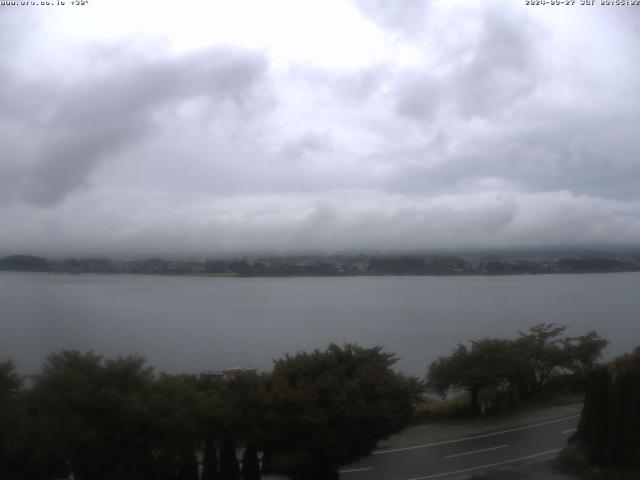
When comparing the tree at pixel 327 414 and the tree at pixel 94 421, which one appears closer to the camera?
the tree at pixel 94 421

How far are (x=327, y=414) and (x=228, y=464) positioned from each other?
2221mm

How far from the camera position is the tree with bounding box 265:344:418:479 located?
1369 centimetres

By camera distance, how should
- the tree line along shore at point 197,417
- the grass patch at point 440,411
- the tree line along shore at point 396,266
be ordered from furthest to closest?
the tree line along shore at point 396,266 < the grass patch at point 440,411 < the tree line along shore at point 197,417

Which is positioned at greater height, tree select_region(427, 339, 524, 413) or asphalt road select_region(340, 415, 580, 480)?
tree select_region(427, 339, 524, 413)

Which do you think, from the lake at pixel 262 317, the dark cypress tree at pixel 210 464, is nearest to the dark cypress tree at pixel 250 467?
the dark cypress tree at pixel 210 464

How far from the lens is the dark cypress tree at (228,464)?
43.4 ft

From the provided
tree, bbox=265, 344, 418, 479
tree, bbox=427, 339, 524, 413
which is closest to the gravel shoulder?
tree, bbox=427, 339, 524, 413

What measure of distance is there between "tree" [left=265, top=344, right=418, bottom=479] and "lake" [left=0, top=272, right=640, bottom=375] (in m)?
11.9

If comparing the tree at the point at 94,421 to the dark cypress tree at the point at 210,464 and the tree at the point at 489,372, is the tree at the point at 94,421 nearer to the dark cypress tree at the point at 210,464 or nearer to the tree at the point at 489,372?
the dark cypress tree at the point at 210,464

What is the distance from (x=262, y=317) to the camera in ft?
169

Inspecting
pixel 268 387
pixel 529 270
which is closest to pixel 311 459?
pixel 268 387

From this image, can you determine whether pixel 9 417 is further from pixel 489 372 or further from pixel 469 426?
pixel 489 372

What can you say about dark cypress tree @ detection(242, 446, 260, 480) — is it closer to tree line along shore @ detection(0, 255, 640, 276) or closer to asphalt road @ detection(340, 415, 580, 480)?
asphalt road @ detection(340, 415, 580, 480)

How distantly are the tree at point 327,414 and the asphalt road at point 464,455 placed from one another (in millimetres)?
1561
